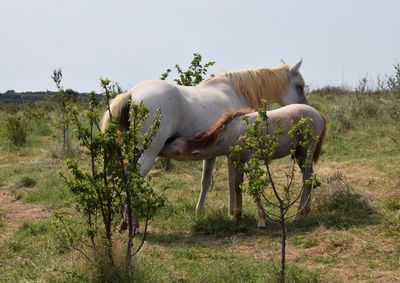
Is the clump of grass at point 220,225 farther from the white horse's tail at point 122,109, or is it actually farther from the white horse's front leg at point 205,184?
the white horse's tail at point 122,109

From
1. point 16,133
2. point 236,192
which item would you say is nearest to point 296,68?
point 236,192

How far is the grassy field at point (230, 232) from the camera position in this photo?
4.98m

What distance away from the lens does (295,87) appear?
8570mm

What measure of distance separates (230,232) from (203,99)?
1.69 meters

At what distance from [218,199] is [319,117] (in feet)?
7.15

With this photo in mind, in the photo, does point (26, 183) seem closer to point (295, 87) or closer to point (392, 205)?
point (295, 87)

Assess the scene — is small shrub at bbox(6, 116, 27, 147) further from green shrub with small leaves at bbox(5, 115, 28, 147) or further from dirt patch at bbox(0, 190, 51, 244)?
dirt patch at bbox(0, 190, 51, 244)

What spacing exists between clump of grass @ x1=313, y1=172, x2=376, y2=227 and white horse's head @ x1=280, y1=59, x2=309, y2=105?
4.41ft

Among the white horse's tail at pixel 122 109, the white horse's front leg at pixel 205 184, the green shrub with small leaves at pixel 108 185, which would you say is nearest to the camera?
the green shrub with small leaves at pixel 108 185

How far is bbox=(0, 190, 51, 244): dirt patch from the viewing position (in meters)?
7.27

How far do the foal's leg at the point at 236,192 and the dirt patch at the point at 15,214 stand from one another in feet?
8.27

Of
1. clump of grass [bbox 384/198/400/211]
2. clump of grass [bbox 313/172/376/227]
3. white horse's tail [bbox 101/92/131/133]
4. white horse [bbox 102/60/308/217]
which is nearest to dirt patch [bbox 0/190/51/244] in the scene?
white horse [bbox 102/60/308/217]

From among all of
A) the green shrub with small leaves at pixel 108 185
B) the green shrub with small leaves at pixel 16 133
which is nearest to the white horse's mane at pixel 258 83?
the green shrub with small leaves at pixel 108 185

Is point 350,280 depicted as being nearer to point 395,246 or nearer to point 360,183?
point 395,246
